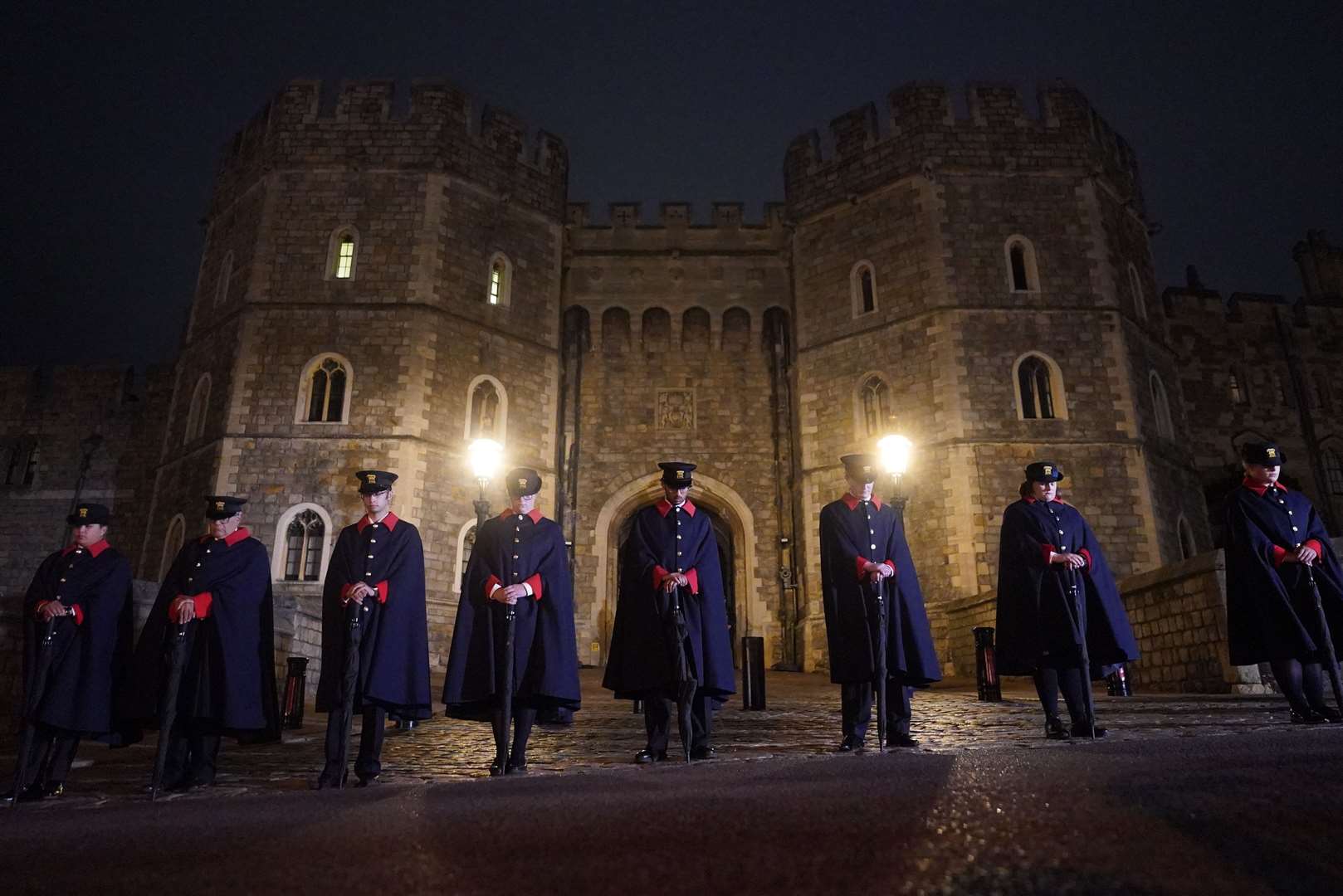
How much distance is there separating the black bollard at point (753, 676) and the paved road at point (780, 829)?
4.09m

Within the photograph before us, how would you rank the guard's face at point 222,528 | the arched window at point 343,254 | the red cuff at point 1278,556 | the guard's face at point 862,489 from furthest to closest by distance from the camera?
the arched window at point 343,254, the guard's face at point 862,489, the red cuff at point 1278,556, the guard's face at point 222,528

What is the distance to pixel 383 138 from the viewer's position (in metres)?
17.0

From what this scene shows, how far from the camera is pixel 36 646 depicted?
4.80 metres

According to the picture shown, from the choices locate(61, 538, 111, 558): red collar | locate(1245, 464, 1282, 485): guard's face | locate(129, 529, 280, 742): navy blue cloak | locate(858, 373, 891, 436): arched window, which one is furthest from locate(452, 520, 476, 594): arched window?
locate(1245, 464, 1282, 485): guard's face

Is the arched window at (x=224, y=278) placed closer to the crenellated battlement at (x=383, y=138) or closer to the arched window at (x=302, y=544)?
the crenellated battlement at (x=383, y=138)

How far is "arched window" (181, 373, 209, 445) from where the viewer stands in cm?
1598

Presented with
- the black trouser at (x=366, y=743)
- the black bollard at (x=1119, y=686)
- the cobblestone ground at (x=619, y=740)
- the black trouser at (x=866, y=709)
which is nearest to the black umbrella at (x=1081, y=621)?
the cobblestone ground at (x=619, y=740)

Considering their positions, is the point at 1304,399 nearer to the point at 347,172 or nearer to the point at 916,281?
the point at 916,281

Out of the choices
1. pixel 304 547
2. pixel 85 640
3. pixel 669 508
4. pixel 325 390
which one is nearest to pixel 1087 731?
pixel 669 508

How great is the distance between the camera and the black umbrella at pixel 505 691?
4355mm

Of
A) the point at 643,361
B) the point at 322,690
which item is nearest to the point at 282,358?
the point at 643,361

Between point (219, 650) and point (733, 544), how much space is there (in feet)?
43.6

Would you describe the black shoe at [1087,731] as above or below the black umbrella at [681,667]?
below

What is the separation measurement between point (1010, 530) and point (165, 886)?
4.83 meters
